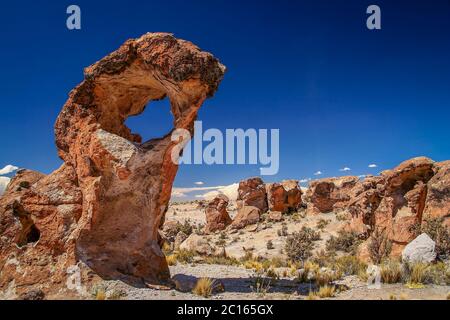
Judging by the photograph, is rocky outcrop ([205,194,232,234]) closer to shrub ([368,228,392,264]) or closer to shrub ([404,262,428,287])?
shrub ([368,228,392,264])

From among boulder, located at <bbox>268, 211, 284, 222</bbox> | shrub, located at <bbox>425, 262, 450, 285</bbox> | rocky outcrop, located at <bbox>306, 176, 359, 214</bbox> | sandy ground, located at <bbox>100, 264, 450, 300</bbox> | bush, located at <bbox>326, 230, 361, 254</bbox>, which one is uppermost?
rocky outcrop, located at <bbox>306, 176, 359, 214</bbox>

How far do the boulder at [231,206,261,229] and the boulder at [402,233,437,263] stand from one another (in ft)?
59.4

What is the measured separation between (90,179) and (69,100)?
236 centimetres

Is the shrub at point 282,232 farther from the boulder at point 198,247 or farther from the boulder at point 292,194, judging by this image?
the boulder at point 292,194

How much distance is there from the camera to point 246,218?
30.5 m

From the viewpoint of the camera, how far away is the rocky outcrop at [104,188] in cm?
846

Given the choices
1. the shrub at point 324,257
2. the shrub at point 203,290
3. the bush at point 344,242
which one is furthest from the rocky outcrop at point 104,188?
the bush at point 344,242

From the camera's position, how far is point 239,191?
35.9 m

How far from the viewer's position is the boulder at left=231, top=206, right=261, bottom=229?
98.9 feet

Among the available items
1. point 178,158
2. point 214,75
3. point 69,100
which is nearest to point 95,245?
point 178,158

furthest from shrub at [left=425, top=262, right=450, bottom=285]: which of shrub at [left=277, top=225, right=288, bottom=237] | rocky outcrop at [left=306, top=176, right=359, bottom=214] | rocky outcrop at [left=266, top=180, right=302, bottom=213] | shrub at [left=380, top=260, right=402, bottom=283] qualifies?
rocky outcrop at [left=266, top=180, right=302, bottom=213]

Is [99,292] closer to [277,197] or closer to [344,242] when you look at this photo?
[344,242]

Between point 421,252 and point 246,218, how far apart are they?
1883cm
